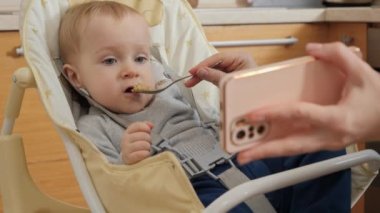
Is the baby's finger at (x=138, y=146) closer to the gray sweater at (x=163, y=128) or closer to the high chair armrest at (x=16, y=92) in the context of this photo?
the gray sweater at (x=163, y=128)

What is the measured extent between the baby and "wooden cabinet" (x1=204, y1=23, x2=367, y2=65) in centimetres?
54

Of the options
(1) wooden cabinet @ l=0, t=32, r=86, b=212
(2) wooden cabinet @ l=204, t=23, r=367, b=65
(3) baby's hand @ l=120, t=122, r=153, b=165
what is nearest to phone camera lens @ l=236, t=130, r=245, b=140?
(3) baby's hand @ l=120, t=122, r=153, b=165

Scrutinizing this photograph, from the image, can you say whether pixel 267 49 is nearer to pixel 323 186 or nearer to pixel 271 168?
pixel 271 168

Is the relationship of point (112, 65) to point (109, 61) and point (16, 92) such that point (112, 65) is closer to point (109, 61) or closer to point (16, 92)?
point (109, 61)

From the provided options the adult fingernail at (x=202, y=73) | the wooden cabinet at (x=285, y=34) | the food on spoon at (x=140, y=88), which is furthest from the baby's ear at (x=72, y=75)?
the wooden cabinet at (x=285, y=34)

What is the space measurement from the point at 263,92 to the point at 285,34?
1258mm

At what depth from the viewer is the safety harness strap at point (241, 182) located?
0.85 meters

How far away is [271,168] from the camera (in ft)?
3.13

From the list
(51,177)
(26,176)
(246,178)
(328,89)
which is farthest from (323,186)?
(51,177)

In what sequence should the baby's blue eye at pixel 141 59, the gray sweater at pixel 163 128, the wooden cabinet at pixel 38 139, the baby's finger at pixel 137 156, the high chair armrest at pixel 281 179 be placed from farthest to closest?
the wooden cabinet at pixel 38 139 → the baby's blue eye at pixel 141 59 → the gray sweater at pixel 163 128 → the baby's finger at pixel 137 156 → the high chair armrest at pixel 281 179

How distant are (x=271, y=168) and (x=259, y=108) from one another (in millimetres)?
512

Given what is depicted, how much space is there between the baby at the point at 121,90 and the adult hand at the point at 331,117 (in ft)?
1.35

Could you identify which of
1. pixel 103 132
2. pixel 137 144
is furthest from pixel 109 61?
pixel 137 144

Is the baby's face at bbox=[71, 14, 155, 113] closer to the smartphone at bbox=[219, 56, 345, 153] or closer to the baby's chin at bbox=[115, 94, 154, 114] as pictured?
the baby's chin at bbox=[115, 94, 154, 114]
